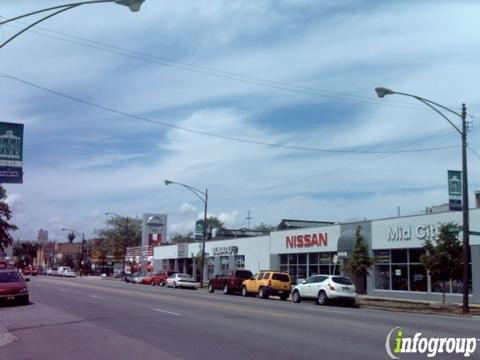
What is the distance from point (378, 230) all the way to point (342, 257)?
3702mm

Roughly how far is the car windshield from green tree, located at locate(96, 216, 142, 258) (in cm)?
7810

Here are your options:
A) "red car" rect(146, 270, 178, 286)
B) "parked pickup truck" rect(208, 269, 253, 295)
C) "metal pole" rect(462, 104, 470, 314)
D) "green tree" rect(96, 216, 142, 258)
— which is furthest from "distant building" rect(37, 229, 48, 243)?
"metal pole" rect(462, 104, 470, 314)

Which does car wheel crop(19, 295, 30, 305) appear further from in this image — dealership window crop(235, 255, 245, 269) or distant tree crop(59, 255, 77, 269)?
distant tree crop(59, 255, 77, 269)

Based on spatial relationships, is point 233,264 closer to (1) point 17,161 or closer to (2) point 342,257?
(2) point 342,257

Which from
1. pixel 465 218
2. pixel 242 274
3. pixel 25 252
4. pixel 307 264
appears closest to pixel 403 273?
pixel 307 264

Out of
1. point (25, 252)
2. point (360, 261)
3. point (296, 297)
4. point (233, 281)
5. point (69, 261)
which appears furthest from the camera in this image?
point (25, 252)

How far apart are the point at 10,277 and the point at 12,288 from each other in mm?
921

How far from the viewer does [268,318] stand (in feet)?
63.5

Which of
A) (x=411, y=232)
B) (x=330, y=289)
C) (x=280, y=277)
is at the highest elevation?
(x=411, y=232)

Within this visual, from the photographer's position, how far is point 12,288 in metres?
26.0

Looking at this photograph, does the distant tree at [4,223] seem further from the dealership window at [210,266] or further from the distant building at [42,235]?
the distant building at [42,235]

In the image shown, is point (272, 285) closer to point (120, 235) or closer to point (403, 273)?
point (403, 273)

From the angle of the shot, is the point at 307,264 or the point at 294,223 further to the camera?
the point at 294,223

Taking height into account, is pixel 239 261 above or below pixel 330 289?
above
